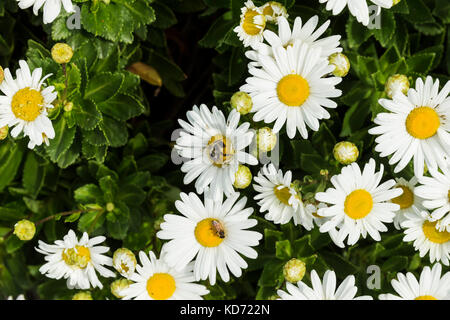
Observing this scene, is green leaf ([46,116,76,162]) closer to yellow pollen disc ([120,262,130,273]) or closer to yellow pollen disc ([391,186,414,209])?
yellow pollen disc ([120,262,130,273])

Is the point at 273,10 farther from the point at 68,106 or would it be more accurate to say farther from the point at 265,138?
the point at 68,106

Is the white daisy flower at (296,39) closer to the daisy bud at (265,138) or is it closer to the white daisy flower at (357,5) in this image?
the white daisy flower at (357,5)

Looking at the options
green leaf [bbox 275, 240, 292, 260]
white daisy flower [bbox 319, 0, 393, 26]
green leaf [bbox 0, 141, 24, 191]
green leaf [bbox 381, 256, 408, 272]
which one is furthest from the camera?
green leaf [bbox 0, 141, 24, 191]

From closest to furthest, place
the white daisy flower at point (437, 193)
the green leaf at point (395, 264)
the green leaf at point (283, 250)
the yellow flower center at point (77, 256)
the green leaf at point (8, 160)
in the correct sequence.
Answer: the white daisy flower at point (437, 193), the yellow flower center at point (77, 256), the green leaf at point (283, 250), the green leaf at point (395, 264), the green leaf at point (8, 160)

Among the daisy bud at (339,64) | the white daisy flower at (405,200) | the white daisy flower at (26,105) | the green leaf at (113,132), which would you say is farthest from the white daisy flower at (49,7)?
the white daisy flower at (405,200)

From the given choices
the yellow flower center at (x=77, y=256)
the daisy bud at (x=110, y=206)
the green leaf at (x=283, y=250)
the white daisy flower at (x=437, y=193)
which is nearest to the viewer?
the white daisy flower at (x=437, y=193)

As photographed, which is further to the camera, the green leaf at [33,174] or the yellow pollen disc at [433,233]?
the green leaf at [33,174]

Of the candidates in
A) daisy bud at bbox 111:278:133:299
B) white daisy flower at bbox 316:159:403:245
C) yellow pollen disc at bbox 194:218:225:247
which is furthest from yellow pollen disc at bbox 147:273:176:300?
white daisy flower at bbox 316:159:403:245

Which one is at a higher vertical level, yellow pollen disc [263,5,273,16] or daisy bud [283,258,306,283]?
yellow pollen disc [263,5,273,16]
